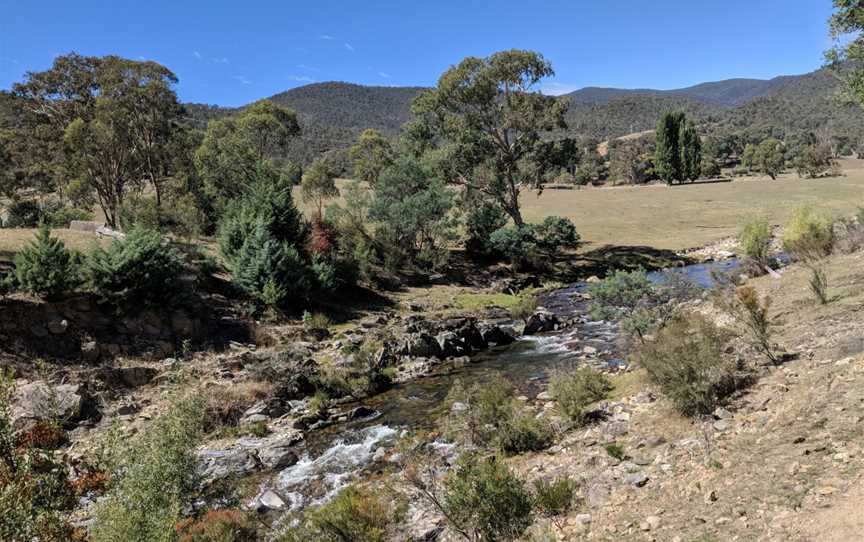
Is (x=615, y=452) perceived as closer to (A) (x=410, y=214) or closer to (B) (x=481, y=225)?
(A) (x=410, y=214)

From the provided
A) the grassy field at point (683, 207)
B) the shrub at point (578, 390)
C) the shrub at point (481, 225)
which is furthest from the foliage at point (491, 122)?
the shrub at point (578, 390)

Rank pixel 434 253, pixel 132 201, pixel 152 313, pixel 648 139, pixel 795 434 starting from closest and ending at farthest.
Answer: pixel 795 434
pixel 152 313
pixel 132 201
pixel 434 253
pixel 648 139

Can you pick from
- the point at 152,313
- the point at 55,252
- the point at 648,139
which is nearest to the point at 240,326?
the point at 152,313

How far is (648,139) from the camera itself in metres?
146

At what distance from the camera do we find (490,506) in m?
8.24

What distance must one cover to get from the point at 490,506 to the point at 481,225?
3819 cm

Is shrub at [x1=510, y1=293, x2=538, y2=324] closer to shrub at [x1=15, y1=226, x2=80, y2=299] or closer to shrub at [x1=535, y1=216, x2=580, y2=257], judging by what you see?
shrub at [x1=535, y1=216, x2=580, y2=257]

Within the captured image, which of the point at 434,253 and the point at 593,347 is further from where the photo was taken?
the point at 434,253

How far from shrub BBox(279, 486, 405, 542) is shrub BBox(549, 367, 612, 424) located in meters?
5.34

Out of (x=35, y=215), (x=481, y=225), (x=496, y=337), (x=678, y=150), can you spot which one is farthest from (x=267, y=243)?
(x=678, y=150)

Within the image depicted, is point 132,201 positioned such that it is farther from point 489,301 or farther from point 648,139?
point 648,139

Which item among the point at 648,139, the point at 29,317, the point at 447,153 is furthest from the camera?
the point at 648,139

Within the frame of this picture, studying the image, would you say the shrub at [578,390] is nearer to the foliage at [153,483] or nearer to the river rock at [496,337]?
the foliage at [153,483]

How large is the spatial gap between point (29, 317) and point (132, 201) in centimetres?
2017
